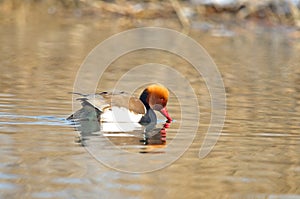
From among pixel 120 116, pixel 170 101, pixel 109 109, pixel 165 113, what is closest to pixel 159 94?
pixel 165 113

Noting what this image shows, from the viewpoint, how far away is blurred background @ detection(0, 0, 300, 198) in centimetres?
559

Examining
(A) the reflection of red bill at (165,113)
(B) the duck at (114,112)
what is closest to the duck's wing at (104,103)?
(B) the duck at (114,112)

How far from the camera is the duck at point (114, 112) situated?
7.85 metres

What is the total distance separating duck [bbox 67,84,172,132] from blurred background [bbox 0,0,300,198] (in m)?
0.21

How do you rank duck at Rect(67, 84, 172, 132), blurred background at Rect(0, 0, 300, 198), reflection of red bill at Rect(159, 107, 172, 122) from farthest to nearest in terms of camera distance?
reflection of red bill at Rect(159, 107, 172, 122) → duck at Rect(67, 84, 172, 132) → blurred background at Rect(0, 0, 300, 198)

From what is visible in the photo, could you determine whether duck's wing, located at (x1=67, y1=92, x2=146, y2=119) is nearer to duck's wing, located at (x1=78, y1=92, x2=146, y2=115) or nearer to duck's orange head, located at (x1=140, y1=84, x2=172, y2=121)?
duck's wing, located at (x1=78, y1=92, x2=146, y2=115)

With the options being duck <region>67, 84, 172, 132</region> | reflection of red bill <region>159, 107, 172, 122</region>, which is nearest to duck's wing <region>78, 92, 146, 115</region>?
duck <region>67, 84, 172, 132</region>

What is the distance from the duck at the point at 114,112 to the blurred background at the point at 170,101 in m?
0.21

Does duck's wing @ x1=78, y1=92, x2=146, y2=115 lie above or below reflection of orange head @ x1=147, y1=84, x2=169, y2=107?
below

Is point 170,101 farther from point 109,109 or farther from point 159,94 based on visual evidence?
point 109,109

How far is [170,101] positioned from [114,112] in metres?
1.59

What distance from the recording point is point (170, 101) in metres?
9.42

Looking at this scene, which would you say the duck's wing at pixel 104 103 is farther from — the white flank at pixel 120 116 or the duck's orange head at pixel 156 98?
the duck's orange head at pixel 156 98

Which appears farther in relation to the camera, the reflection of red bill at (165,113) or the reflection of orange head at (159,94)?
the reflection of orange head at (159,94)
